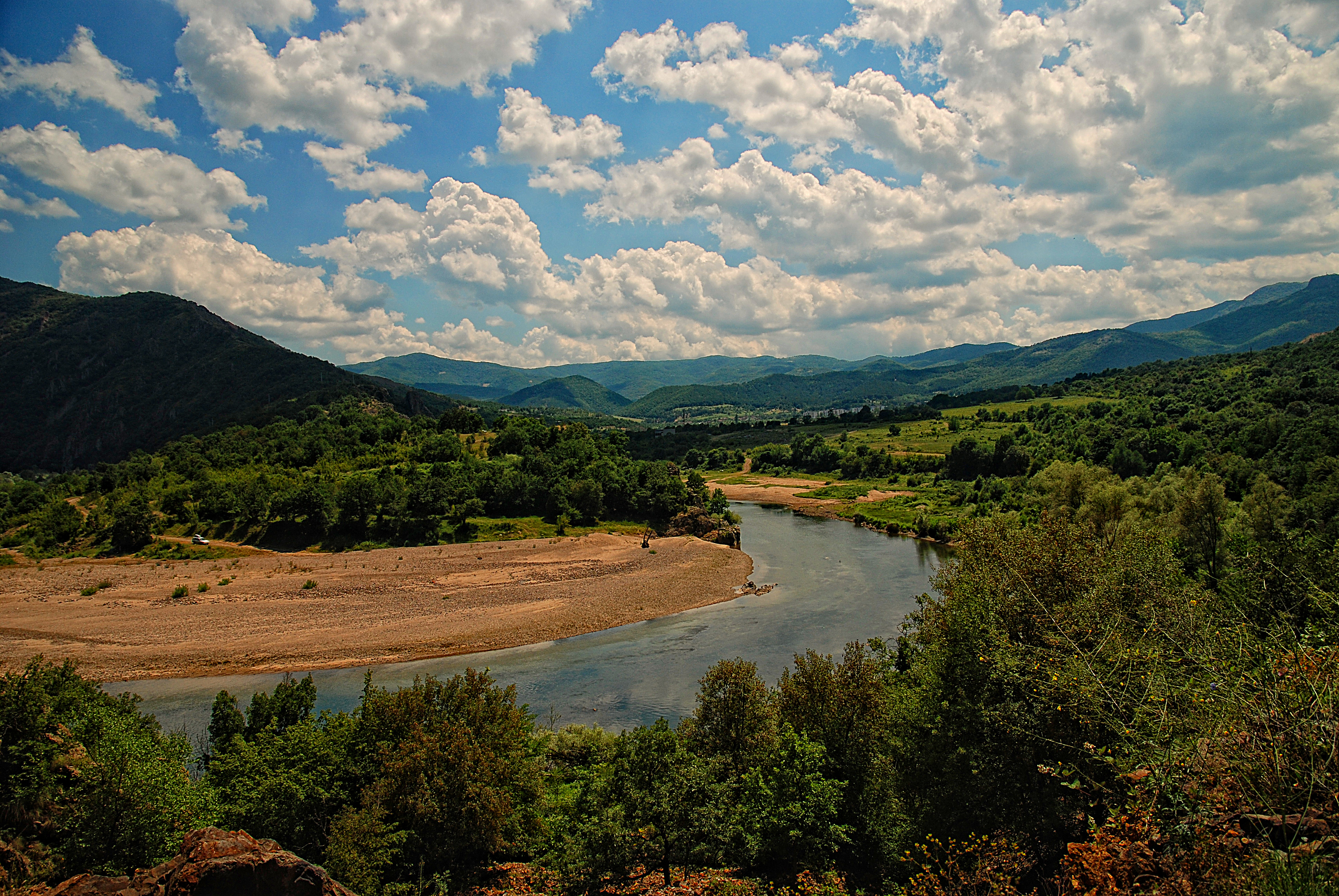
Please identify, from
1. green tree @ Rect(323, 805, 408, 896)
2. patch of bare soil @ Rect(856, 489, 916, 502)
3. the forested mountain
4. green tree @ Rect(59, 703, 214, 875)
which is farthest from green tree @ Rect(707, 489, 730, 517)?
the forested mountain

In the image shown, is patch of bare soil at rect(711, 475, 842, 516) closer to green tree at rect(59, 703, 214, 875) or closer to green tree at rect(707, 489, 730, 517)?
green tree at rect(707, 489, 730, 517)

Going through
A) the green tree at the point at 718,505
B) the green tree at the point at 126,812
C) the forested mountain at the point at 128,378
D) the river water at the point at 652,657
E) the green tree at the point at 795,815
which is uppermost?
the forested mountain at the point at 128,378

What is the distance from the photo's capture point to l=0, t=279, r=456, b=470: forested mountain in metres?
135

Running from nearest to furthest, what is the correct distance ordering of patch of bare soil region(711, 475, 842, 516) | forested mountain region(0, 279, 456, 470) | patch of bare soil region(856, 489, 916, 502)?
patch of bare soil region(856, 489, 916, 502), patch of bare soil region(711, 475, 842, 516), forested mountain region(0, 279, 456, 470)

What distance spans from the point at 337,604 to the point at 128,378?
153418 millimetres

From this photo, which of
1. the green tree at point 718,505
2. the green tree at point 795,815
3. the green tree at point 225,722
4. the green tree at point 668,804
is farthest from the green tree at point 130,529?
the green tree at point 795,815

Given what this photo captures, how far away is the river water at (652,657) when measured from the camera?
1219 inches

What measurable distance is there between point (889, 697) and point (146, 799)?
18.6m

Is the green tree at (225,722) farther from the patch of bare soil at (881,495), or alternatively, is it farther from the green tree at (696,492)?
the patch of bare soil at (881,495)

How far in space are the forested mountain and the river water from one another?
352 ft

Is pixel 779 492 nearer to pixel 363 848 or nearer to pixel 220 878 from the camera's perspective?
pixel 363 848

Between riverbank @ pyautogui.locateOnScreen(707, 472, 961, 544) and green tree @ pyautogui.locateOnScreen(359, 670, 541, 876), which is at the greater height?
green tree @ pyautogui.locateOnScreen(359, 670, 541, 876)

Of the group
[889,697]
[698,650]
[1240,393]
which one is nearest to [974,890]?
[889,697]

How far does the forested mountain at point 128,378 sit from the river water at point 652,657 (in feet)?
352
